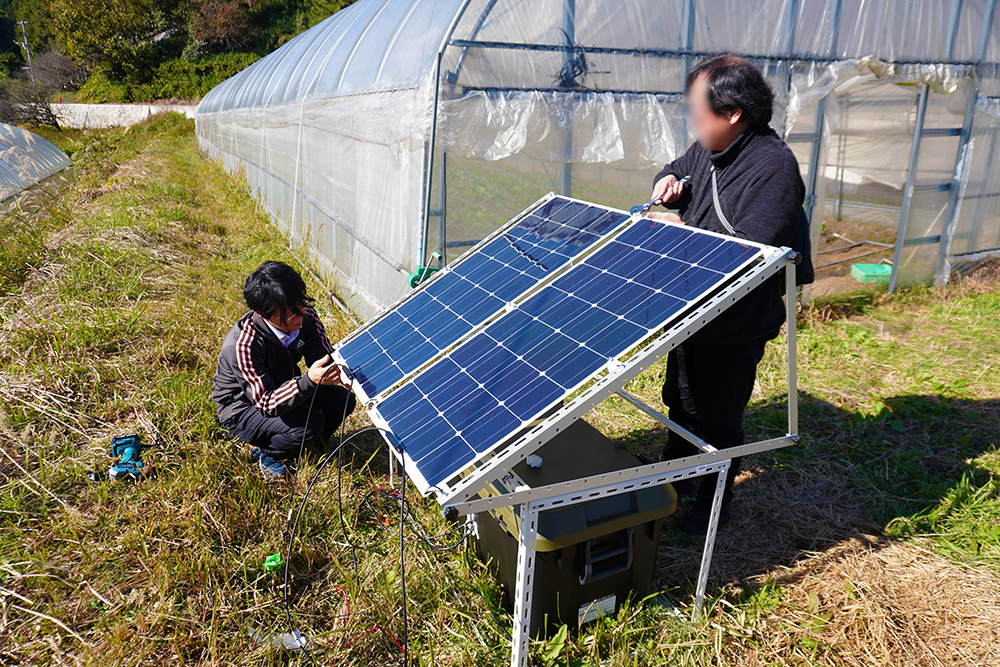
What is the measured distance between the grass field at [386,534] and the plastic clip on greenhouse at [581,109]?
63.7 inches

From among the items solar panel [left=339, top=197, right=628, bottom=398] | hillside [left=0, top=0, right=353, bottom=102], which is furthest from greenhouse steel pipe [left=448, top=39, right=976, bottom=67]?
hillside [left=0, top=0, right=353, bottom=102]

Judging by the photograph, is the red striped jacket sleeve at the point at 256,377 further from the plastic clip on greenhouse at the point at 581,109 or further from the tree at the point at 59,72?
the tree at the point at 59,72

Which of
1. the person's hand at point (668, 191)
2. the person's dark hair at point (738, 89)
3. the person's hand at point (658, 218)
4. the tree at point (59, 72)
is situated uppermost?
the tree at point (59, 72)

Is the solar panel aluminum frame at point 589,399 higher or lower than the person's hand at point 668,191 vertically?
lower

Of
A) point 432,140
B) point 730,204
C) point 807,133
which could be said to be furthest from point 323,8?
point 730,204

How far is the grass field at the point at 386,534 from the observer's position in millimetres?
2355

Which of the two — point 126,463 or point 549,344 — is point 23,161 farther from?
point 549,344

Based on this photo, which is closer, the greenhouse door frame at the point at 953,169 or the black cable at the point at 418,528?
the black cable at the point at 418,528

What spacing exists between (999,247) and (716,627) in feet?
25.1

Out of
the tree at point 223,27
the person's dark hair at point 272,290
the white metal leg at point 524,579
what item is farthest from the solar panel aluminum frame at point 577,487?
the tree at point 223,27

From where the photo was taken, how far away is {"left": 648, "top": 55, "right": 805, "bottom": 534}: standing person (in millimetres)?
2262

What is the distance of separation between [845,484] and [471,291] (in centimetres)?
249

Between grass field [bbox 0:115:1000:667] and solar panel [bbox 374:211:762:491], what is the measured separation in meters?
0.88

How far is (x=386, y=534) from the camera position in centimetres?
299
